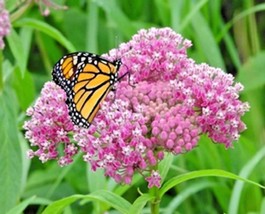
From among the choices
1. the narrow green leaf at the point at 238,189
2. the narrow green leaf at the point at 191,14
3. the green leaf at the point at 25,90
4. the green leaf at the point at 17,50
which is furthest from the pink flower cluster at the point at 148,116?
the narrow green leaf at the point at 191,14

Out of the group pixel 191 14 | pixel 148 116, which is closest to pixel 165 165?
pixel 148 116

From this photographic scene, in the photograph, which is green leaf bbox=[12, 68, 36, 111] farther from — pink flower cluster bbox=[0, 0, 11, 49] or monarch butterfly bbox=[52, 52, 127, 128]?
monarch butterfly bbox=[52, 52, 127, 128]

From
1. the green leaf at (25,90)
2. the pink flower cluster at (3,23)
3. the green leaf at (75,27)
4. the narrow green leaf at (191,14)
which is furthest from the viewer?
the green leaf at (75,27)

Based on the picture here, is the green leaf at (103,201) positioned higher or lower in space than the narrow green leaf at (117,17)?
lower

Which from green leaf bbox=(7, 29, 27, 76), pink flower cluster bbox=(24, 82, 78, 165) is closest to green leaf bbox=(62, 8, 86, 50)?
green leaf bbox=(7, 29, 27, 76)

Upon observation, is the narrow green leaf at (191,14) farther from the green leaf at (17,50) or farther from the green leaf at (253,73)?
the green leaf at (17,50)

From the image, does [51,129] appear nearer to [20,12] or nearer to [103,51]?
[20,12]

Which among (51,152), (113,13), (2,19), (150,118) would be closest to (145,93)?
(150,118)
